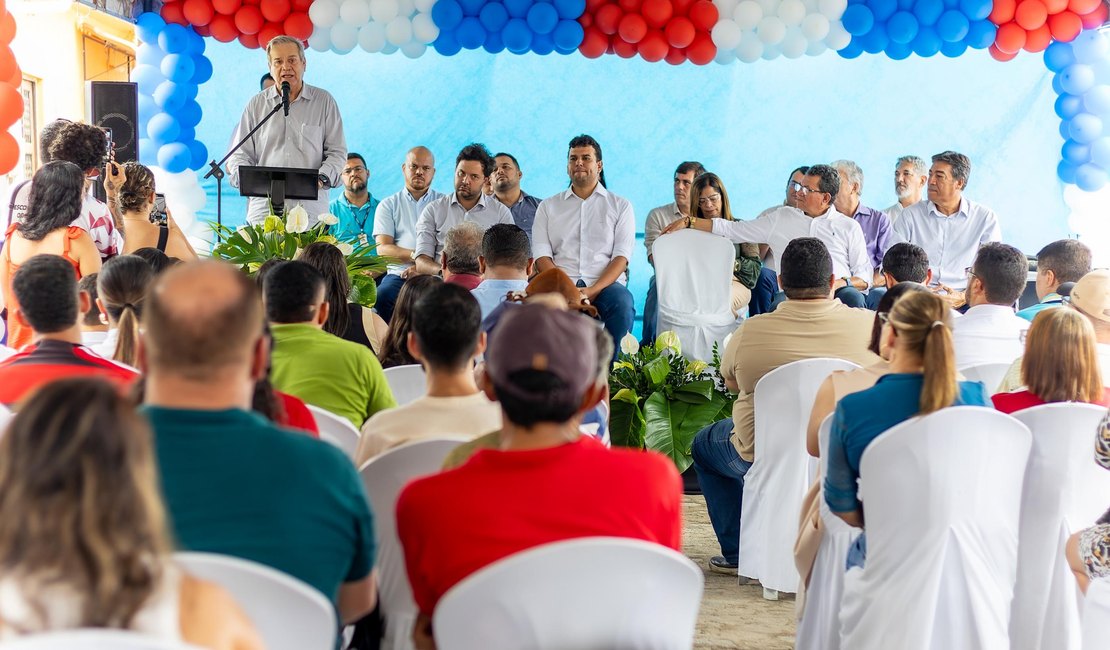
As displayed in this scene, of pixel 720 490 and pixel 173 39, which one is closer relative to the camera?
pixel 720 490

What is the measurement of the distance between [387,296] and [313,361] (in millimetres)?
3548

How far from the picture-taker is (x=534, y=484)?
1.78 meters

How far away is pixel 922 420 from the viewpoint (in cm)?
258

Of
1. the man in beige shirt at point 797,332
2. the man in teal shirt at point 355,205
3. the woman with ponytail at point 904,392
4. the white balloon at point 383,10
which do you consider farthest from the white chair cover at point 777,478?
the white balloon at point 383,10

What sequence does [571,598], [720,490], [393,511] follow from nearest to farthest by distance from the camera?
[571,598]
[393,511]
[720,490]

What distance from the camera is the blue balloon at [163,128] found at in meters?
8.13

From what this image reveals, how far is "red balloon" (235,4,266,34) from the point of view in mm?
7926

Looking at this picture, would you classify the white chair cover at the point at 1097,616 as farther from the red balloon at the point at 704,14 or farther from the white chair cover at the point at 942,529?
the red balloon at the point at 704,14

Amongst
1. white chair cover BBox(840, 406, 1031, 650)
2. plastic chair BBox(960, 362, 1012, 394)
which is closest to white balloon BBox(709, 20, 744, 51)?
plastic chair BBox(960, 362, 1012, 394)

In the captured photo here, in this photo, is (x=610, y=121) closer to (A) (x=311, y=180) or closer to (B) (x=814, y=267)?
(A) (x=311, y=180)

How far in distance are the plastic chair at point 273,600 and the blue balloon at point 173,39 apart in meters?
7.16

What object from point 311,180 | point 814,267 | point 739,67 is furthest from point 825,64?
point 814,267

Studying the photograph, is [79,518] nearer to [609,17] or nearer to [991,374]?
[991,374]

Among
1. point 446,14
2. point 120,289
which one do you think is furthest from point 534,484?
point 446,14
